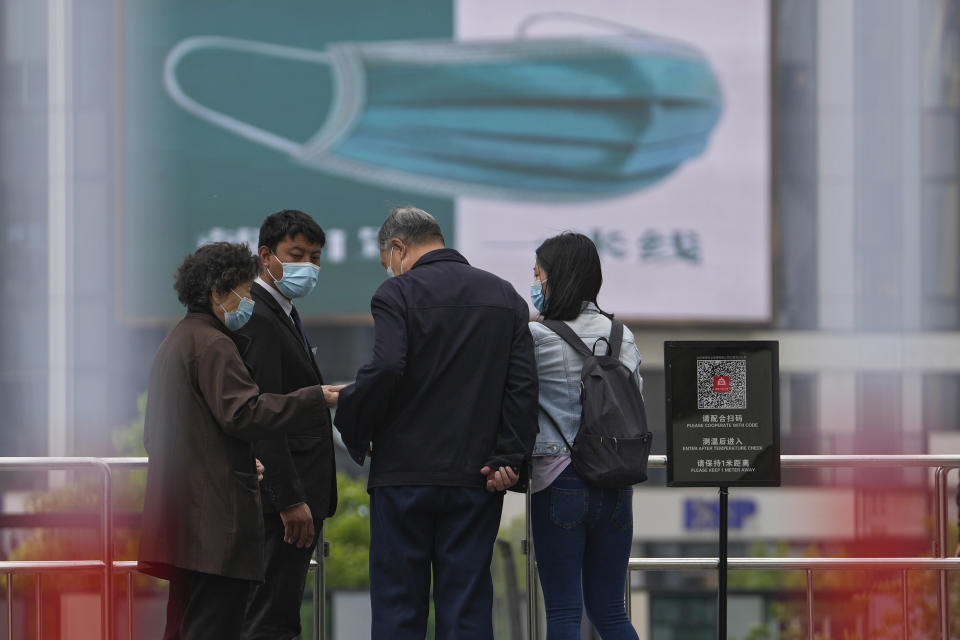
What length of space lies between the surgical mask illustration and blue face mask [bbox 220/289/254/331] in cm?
3026

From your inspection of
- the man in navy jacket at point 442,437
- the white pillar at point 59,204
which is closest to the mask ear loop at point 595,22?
the white pillar at point 59,204

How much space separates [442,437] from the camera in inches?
164

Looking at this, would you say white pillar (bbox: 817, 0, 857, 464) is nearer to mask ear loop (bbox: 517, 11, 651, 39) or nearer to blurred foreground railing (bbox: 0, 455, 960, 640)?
mask ear loop (bbox: 517, 11, 651, 39)

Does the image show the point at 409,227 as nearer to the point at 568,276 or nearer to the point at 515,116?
the point at 568,276

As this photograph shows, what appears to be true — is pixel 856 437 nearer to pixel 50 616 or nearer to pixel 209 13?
pixel 209 13

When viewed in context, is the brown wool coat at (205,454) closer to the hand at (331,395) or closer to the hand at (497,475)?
the hand at (331,395)

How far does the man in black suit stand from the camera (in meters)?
4.37

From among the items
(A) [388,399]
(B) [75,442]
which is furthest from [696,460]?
(B) [75,442]

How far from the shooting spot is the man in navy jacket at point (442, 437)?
13.6ft

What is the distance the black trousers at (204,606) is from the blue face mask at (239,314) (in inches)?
30.3

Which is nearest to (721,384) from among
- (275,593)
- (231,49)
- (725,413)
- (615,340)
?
(725,413)

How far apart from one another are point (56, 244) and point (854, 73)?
71.5 feet

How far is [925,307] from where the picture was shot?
3569 centimetres

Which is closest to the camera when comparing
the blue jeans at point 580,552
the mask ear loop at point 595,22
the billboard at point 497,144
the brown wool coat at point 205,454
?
the brown wool coat at point 205,454
